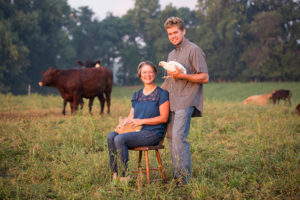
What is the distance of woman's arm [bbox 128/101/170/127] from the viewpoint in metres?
3.86

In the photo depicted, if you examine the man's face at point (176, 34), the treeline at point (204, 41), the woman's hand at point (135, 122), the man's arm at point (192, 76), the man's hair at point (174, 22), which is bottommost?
the woman's hand at point (135, 122)

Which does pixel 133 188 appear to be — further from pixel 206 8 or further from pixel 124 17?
pixel 124 17

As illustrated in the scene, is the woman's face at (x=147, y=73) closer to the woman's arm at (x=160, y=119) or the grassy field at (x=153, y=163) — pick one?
the woman's arm at (x=160, y=119)

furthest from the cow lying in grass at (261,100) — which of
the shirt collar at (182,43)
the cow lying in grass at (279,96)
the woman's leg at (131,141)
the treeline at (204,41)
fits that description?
the woman's leg at (131,141)

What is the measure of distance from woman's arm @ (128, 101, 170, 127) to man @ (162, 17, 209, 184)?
70mm

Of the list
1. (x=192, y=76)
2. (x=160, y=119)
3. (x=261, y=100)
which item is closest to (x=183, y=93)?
(x=192, y=76)

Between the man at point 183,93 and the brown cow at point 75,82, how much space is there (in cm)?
664

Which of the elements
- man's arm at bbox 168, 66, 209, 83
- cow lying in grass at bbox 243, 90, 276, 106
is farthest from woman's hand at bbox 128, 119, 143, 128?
cow lying in grass at bbox 243, 90, 276, 106

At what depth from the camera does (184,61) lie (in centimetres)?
390

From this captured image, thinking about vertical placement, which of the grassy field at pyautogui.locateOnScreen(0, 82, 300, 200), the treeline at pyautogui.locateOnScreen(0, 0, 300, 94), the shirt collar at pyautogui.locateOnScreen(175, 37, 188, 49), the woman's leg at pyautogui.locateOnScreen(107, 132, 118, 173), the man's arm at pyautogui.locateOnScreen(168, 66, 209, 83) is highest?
the treeline at pyautogui.locateOnScreen(0, 0, 300, 94)

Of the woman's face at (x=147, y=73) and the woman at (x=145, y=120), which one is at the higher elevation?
the woman's face at (x=147, y=73)

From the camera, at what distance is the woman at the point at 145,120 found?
3.75m

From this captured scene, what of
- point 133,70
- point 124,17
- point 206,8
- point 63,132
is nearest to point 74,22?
point 124,17

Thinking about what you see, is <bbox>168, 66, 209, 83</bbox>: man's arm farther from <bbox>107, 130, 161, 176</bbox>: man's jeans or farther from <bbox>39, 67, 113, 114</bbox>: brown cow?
<bbox>39, 67, 113, 114</bbox>: brown cow
